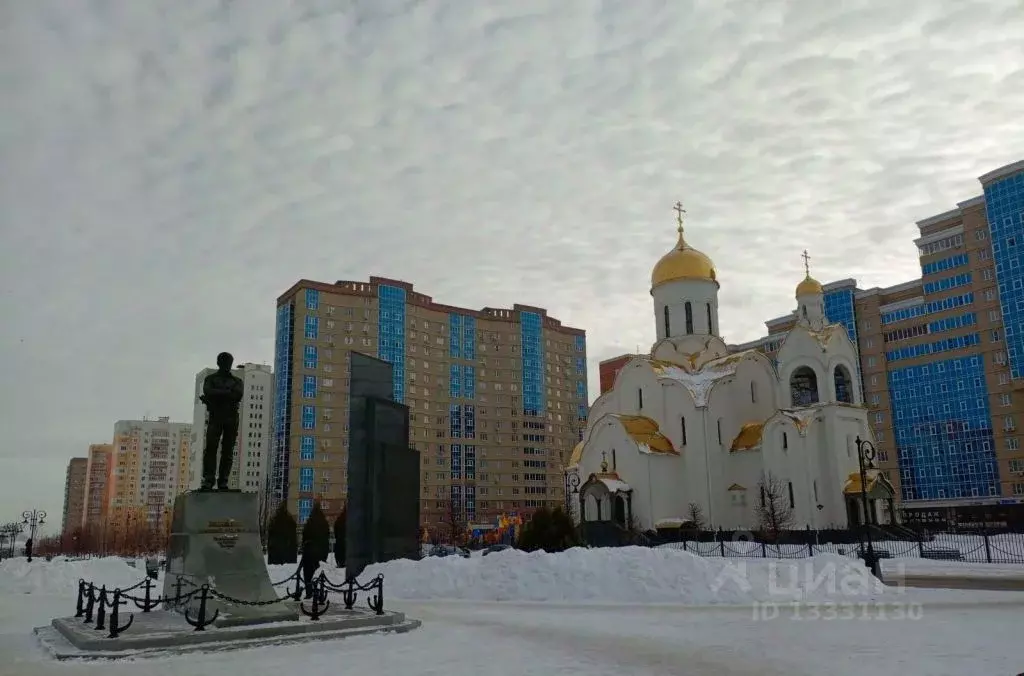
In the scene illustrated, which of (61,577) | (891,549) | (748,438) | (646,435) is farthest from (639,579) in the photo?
(748,438)

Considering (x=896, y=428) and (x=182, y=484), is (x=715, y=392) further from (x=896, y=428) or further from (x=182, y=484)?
(x=182, y=484)

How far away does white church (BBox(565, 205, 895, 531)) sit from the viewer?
3750 centimetres

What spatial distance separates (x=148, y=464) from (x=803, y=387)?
121187 mm

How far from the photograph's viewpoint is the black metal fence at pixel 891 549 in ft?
94.2

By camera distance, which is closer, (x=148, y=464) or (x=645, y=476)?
(x=645, y=476)

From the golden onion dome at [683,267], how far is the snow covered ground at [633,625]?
2799 centimetres

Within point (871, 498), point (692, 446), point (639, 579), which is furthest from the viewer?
point (692, 446)

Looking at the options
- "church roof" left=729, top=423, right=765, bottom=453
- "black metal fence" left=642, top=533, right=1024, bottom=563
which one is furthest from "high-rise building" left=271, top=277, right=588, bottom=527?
"black metal fence" left=642, top=533, right=1024, bottom=563

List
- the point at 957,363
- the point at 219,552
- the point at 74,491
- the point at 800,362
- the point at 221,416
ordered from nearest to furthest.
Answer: the point at 219,552, the point at 221,416, the point at 800,362, the point at 957,363, the point at 74,491

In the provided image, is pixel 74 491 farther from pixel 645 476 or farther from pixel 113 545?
pixel 645 476

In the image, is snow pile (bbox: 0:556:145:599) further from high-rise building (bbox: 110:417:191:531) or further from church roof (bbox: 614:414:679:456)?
high-rise building (bbox: 110:417:191:531)

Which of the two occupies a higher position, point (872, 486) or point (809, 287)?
point (809, 287)

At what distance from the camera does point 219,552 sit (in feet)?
44.9

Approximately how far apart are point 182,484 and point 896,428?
111 metres
